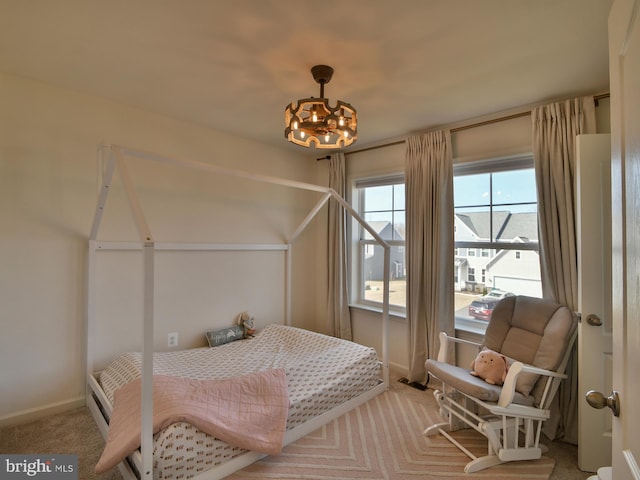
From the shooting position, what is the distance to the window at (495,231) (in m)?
2.60

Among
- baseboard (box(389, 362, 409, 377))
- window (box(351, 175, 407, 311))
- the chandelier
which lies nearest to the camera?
the chandelier

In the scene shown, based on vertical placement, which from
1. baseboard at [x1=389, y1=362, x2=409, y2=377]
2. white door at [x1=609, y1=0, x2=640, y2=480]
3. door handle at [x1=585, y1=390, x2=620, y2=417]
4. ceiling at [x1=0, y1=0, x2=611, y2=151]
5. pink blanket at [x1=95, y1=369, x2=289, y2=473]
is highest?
ceiling at [x1=0, y1=0, x2=611, y2=151]

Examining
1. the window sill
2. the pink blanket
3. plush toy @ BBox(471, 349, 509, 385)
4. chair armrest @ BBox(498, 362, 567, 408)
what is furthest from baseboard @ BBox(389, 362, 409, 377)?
the pink blanket

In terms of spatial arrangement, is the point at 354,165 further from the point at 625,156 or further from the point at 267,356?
the point at 625,156

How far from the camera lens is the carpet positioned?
1827mm

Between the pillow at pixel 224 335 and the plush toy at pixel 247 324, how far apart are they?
4 centimetres

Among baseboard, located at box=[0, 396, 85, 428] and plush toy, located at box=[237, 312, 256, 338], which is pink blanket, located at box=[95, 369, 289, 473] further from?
plush toy, located at box=[237, 312, 256, 338]

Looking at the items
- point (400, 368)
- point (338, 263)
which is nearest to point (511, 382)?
point (400, 368)

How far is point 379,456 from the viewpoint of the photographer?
6.50ft

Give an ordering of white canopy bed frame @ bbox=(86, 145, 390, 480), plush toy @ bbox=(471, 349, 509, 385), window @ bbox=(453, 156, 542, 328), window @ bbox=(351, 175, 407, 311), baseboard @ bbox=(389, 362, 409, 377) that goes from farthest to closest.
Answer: window @ bbox=(351, 175, 407, 311) → baseboard @ bbox=(389, 362, 409, 377) → window @ bbox=(453, 156, 542, 328) → plush toy @ bbox=(471, 349, 509, 385) → white canopy bed frame @ bbox=(86, 145, 390, 480)

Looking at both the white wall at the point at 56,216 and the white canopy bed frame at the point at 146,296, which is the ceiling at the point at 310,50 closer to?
the white wall at the point at 56,216

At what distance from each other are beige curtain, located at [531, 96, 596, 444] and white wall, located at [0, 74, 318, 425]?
2.82 metres

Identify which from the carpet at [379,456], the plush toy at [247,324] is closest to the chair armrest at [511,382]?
the carpet at [379,456]

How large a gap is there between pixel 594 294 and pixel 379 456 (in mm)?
1596
